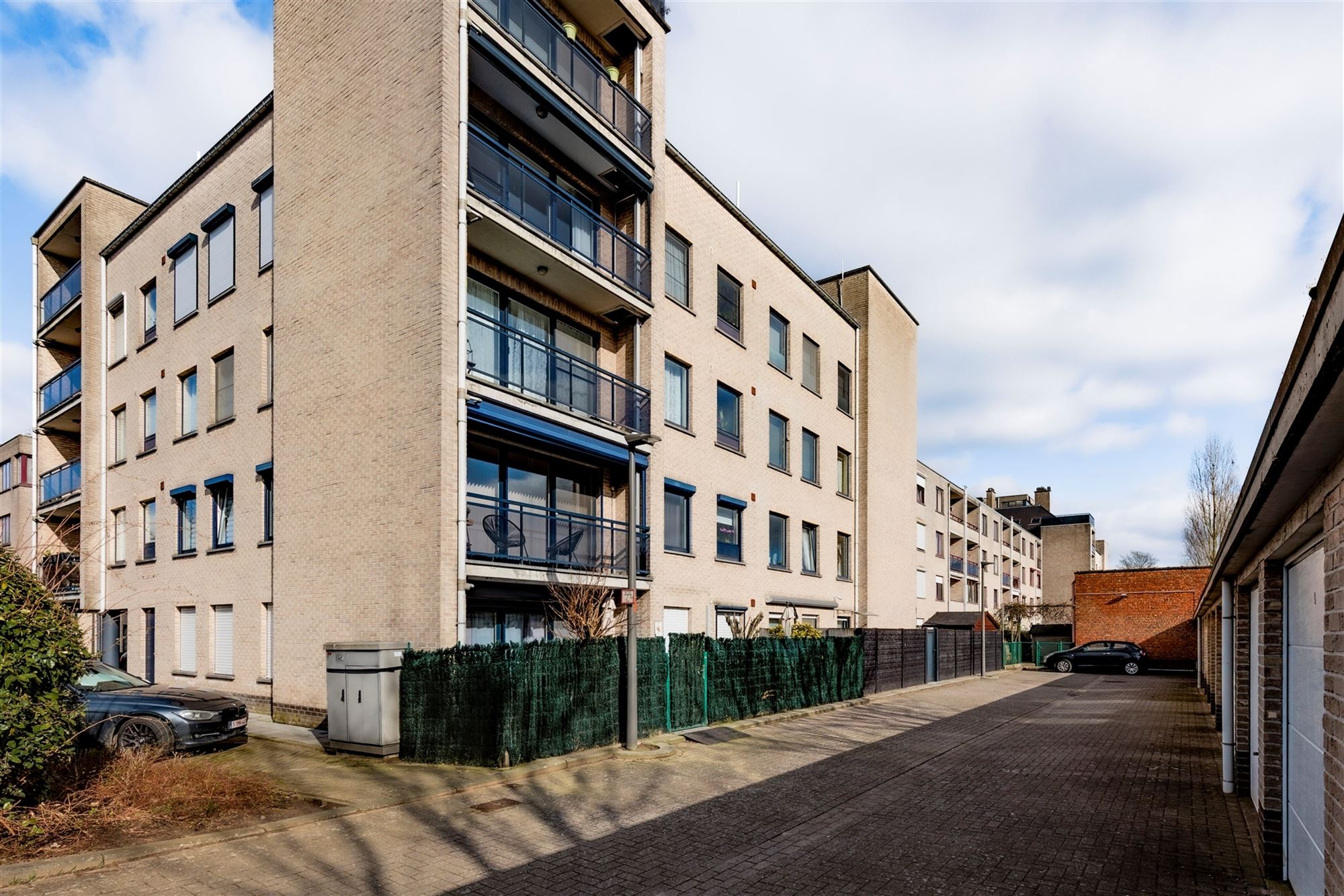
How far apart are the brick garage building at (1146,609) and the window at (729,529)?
26.8 metres

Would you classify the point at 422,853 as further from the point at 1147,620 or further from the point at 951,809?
the point at 1147,620

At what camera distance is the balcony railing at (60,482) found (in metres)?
24.3

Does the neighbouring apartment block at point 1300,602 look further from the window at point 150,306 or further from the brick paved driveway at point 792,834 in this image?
the window at point 150,306

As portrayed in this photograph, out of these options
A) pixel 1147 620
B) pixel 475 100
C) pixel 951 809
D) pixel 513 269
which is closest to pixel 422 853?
pixel 951 809

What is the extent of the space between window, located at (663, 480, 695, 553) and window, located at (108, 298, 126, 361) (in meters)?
14.8

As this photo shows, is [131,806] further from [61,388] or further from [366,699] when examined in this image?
[61,388]

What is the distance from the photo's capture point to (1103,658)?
3675 cm

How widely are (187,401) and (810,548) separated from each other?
1676cm

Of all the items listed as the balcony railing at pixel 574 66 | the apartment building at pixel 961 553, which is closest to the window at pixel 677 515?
the balcony railing at pixel 574 66

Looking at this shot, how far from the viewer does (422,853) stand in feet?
24.1

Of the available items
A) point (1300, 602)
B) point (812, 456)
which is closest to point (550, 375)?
point (1300, 602)

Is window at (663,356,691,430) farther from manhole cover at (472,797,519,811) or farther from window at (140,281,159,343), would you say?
window at (140,281,159,343)

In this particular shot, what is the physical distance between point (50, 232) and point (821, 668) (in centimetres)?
2553

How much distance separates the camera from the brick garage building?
39219mm
